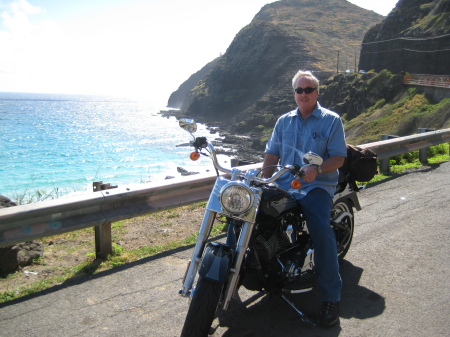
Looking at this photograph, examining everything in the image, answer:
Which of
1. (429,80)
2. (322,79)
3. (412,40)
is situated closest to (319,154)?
(429,80)

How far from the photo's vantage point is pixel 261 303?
14.2ft

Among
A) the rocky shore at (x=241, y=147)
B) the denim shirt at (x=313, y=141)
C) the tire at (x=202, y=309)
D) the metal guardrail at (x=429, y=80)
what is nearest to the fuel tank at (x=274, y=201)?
the denim shirt at (x=313, y=141)

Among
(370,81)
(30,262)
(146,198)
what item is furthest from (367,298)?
(370,81)

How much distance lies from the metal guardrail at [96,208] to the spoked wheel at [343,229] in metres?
1.56

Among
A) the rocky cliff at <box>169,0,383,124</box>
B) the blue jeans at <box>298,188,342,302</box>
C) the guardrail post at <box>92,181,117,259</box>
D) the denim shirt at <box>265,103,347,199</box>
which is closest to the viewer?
the blue jeans at <box>298,188,342,302</box>

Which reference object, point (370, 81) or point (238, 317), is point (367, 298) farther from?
point (370, 81)

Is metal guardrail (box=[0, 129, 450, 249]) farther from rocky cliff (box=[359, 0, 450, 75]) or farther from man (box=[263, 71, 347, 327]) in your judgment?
rocky cliff (box=[359, 0, 450, 75])

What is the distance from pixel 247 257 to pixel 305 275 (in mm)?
698

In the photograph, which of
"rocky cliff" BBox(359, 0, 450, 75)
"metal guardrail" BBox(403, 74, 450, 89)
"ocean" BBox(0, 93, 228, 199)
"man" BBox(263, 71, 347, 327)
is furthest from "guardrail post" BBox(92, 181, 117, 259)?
"rocky cliff" BBox(359, 0, 450, 75)

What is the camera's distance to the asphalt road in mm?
3850

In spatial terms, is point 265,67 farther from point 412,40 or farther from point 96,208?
point 96,208

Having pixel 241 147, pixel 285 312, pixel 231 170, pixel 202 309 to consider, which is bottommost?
pixel 241 147

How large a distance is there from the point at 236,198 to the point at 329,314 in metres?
1.34

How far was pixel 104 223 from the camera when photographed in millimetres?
5102
